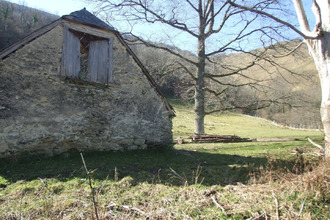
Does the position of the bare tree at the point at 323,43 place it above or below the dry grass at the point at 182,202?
above

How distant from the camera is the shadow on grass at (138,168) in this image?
17.7 feet

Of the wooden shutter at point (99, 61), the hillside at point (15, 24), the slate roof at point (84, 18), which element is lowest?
the wooden shutter at point (99, 61)

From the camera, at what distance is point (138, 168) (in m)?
6.56

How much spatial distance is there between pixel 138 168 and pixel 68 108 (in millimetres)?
3260

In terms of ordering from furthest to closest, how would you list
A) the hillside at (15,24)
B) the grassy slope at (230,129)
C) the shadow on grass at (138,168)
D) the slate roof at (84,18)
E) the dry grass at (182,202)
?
the hillside at (15,24), the grassy slope at (230,129), the slate roof at (84,18), the shadow on grass at (138,168), the dry grass at (182,202)

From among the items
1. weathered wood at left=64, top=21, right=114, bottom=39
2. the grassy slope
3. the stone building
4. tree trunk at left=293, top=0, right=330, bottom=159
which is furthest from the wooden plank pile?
tree trunk at left=293, top=0, right=330, bottom=159

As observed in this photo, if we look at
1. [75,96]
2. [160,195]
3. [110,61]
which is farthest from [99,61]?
[160,195]

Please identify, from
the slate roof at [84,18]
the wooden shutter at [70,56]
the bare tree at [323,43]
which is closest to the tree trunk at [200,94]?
the slate roof at [84,18]

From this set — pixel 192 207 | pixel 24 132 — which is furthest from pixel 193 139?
pixel 192 207

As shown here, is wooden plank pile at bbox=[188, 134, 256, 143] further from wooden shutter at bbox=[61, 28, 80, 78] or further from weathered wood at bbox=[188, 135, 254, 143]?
wooden shutter at bbox=[61, 28, 80, 78]

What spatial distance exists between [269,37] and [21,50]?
13.3 meters

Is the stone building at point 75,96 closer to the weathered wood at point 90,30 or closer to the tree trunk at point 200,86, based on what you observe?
the weathered wood at point 90,30

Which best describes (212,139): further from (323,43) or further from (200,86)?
(323,43)

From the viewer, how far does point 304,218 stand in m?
2.94
